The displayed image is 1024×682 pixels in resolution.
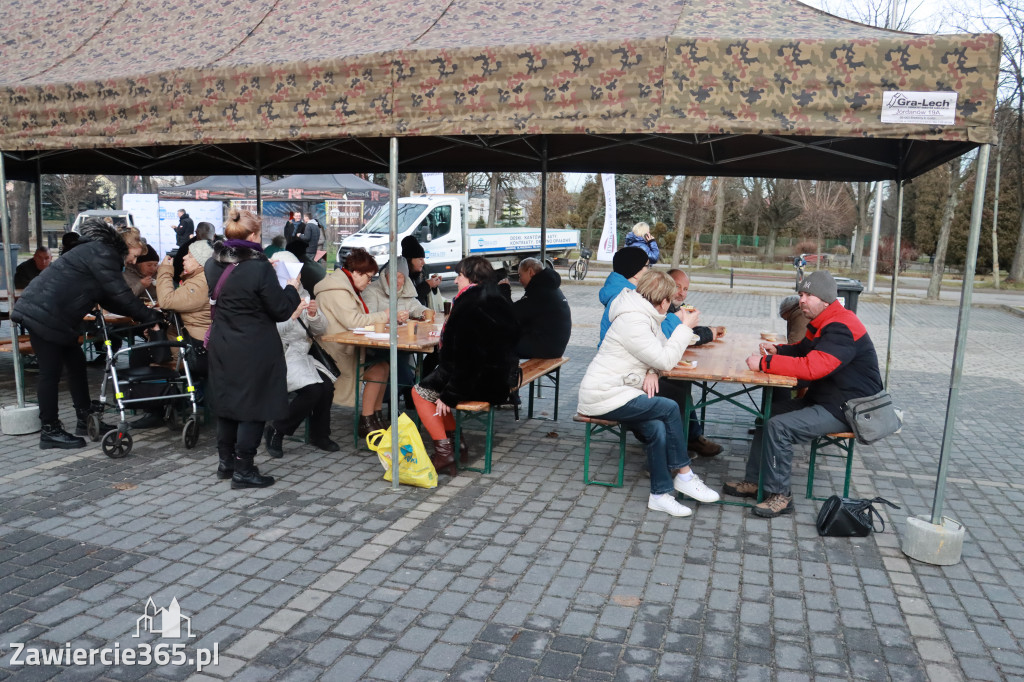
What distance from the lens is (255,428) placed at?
4.97 metres

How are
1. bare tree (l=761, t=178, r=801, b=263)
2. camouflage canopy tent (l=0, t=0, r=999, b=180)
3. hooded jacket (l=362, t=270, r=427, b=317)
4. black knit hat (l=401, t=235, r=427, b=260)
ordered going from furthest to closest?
bare tree (l=761, t=178, r=801, b=263) → black knit hat (l=401, t=235, r=427, b=260) → hooded jacket (l=362, t=270, r=427, b=317) → camouflage canopy tent (l=0, t=0, r=999, b=180)

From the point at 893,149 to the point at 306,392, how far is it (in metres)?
5.21

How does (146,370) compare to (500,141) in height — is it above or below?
below

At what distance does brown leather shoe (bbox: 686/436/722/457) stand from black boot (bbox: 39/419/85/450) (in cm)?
479

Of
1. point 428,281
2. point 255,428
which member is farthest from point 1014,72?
point 255,428

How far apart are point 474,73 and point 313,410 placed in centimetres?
297

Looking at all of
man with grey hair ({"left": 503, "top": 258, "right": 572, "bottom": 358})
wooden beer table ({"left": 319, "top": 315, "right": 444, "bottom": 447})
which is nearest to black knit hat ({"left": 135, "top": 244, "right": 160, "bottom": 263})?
wooden beer table ({"left": 319, "top": 315, "right": 444, "bottom": 447})

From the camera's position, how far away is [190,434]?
5840 millimetres

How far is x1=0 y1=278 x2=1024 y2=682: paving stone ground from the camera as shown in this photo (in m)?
3.19

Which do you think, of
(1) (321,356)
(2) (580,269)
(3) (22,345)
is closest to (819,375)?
(1) (321,356)

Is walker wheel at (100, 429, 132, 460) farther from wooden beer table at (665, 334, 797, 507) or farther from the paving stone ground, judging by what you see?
wooden beer table at (665, 334, 797, 507)

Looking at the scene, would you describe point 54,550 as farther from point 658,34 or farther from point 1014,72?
point 1014,72

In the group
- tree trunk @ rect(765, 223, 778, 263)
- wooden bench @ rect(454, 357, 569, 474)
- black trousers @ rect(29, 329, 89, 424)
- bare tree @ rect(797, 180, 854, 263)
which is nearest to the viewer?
wooden bench @ rect(454, 357, 569, 474)

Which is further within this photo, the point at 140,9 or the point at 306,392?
the point at 140,9
